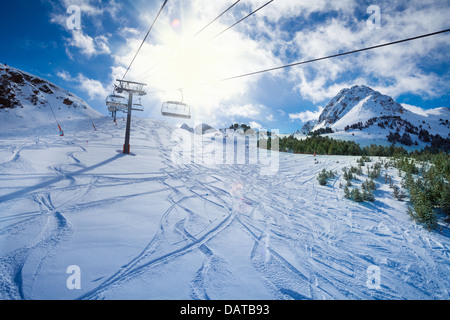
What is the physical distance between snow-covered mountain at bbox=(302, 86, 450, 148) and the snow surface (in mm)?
33078

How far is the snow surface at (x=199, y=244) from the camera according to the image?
282 cm

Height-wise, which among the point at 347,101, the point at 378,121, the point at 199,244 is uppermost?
the point at 347,101

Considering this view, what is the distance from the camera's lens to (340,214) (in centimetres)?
586

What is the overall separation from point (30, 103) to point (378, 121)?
Answer: 94.4 metres

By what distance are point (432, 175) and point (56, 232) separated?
11841mm

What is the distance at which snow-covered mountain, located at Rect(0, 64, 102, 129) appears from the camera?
37653 millimetres

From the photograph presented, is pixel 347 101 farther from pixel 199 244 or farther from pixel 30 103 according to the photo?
pixel 30 103

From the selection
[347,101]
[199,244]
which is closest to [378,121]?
[199,244]

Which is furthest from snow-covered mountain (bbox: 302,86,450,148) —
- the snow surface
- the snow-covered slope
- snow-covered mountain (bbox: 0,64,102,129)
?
snow-covered mountain (bbox: 0,64,102,129)

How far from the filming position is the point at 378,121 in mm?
51344

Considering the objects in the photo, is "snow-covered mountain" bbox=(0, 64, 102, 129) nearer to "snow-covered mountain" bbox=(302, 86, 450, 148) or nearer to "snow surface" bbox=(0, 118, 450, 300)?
"snow surface" bbox=(0, 118, 450, 300)

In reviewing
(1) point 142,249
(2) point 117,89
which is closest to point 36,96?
(2) point 117,89

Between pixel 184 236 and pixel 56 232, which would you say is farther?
pixel 184 236
